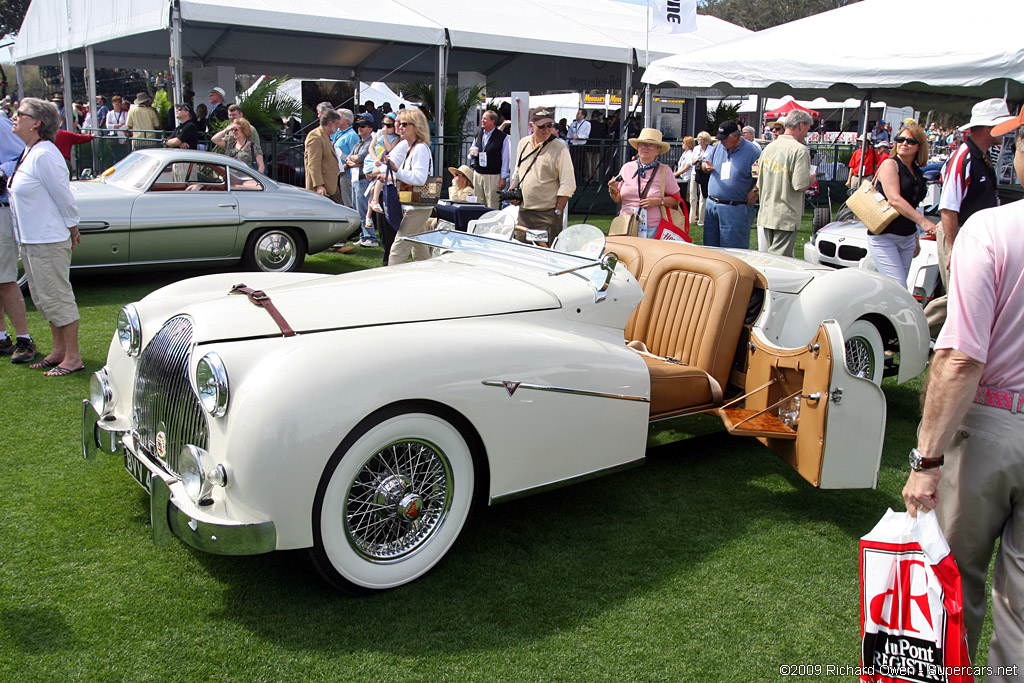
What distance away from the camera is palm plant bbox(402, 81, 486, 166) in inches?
643

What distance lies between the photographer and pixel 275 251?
31.0 ft

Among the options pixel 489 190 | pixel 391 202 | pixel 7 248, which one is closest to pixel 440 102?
pixel 489 190

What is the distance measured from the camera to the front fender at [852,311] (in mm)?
4711

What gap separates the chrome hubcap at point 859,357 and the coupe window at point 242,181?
6.73m

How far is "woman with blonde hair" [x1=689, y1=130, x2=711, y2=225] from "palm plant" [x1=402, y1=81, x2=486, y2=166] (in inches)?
179

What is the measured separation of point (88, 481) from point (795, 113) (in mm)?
6552

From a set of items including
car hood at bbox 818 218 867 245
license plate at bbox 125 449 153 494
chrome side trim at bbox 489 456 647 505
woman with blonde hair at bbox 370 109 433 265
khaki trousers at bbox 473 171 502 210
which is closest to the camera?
license plate at bbox 125 449 153 494

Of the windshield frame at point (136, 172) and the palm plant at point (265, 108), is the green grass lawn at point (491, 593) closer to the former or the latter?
the windshield frame at point (136, 172)

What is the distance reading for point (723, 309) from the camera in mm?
4438

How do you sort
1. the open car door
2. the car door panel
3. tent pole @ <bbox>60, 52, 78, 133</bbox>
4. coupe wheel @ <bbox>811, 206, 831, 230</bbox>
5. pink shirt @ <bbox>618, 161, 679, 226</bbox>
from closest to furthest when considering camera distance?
the open car door, pink shirt @ <bbox>618, 161, 679, 226</bbox>, the car door panel, coupe wheel @ <bbox>811, 206, 831, 230</bbox>, tent pole @ <bbox>60, 52, 78, 133</bbox>

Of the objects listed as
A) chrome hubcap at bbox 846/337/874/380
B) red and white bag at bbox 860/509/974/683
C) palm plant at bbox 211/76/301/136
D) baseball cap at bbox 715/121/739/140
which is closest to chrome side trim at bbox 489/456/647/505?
red and white bag at bbox 860/509/974/683

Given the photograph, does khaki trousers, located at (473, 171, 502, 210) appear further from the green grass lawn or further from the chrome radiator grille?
the chrome radiator grille

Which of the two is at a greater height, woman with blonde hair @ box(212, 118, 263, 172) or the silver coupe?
woman with blonde hair @ box(212, 118, 263, 172)

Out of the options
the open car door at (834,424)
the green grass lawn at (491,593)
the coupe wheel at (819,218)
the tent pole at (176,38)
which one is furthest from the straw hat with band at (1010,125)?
the tent pole at (176,38)
